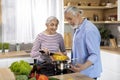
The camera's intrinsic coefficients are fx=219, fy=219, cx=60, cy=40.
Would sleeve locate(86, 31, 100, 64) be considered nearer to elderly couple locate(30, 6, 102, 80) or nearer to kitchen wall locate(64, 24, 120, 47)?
elderly couple locate(30, 6, 102, 80)

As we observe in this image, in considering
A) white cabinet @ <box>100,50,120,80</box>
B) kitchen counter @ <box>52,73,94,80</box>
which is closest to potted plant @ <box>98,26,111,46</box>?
white cabinet @ <box>100,50,120,80</box>

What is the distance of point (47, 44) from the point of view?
3.29 m

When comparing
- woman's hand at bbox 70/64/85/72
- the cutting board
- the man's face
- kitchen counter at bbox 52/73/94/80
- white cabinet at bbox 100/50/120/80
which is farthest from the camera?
white cabinet at bbox 100/50/120/80

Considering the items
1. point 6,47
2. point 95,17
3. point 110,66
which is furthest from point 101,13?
point 6,47

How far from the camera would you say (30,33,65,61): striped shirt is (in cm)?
320

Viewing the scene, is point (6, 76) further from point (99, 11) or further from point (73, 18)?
point (99, 11)

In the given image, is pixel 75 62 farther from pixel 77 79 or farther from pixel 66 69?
pixel 77 79

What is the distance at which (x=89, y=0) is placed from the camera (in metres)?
4.70

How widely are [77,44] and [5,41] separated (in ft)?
7.34

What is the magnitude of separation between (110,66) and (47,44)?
1.19 meters

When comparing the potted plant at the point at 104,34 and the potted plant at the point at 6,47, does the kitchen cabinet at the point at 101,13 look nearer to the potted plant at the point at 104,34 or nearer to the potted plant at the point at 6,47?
the potted plant at the point at 104,34

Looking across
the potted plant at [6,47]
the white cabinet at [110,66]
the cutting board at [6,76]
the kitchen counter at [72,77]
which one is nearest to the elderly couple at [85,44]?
the kitchen counter at [72,77]

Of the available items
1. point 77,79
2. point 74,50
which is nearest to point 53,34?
point 74,50

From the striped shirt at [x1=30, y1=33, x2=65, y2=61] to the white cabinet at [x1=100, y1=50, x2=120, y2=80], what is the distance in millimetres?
890
